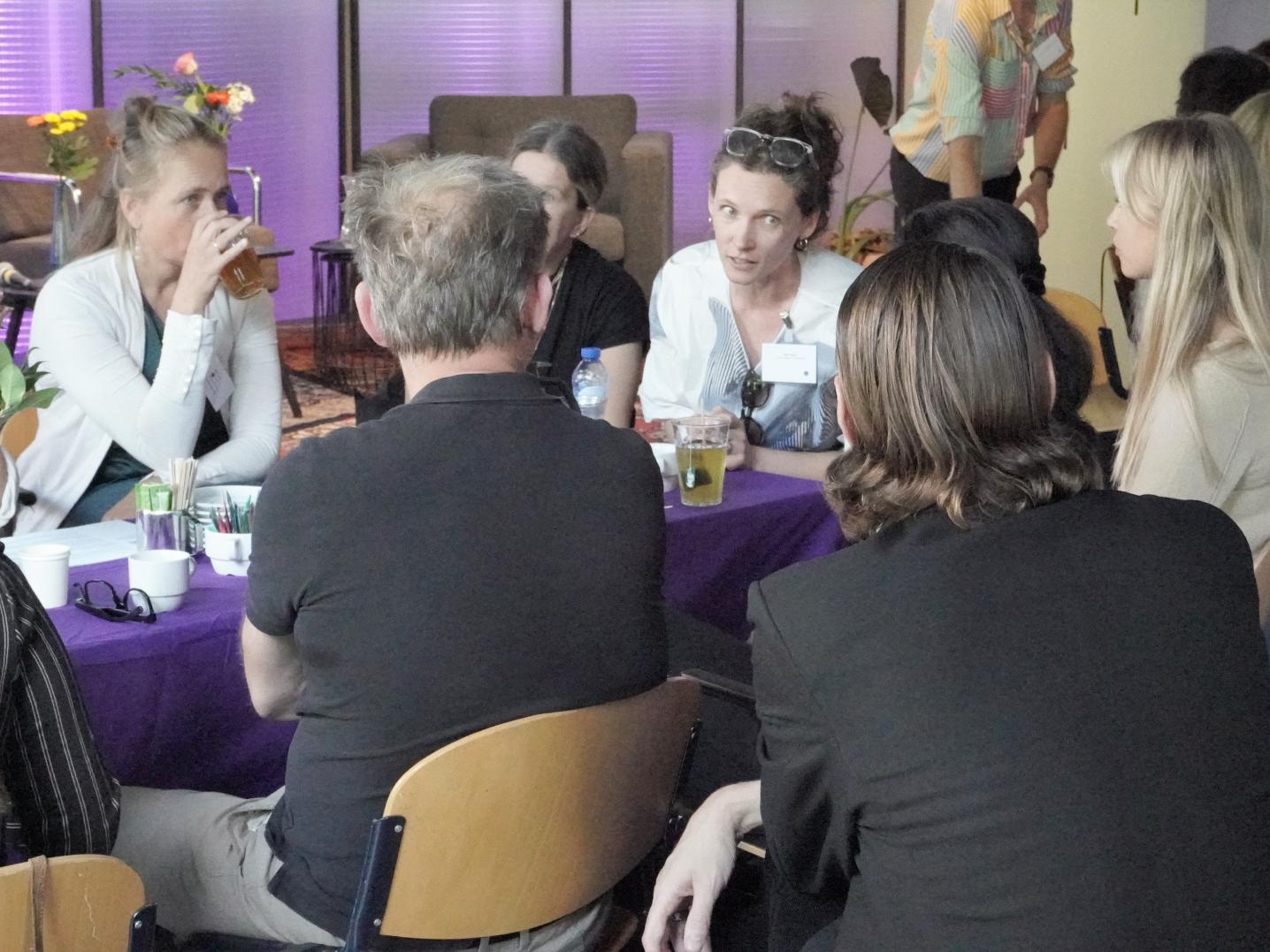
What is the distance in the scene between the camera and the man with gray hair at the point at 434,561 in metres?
1.45

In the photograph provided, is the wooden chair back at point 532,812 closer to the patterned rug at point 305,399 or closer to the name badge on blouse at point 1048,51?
the patterned rug at point 305,399

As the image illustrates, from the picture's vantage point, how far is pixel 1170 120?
8.07ft

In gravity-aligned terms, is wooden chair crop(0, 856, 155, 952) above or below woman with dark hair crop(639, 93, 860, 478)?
below

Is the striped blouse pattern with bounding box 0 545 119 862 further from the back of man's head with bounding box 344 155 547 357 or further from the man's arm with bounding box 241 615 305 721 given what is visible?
the back of man's head with bounding box 344 155 547 357

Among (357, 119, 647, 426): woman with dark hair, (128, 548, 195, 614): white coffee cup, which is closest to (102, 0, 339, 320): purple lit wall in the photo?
(357, 119, 647, 426): woman with dark hair

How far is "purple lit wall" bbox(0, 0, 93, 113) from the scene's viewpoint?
6.44 m

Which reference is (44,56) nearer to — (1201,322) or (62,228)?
(62,228)

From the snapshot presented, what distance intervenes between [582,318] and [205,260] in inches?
30.6

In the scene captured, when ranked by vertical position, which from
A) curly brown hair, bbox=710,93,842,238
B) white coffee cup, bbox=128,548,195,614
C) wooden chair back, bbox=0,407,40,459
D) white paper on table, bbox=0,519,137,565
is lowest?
white paper on table, bbox=0,519,137,565

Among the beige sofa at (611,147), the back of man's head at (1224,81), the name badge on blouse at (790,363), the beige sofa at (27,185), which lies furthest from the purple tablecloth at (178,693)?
the beige sofa at (611,147)

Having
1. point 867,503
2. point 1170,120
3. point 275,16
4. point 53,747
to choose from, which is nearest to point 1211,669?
point 867,503

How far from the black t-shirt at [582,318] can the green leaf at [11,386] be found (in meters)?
1.38

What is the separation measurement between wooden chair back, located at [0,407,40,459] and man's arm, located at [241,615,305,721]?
103cm

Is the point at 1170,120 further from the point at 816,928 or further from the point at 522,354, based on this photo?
the point at 816,928
